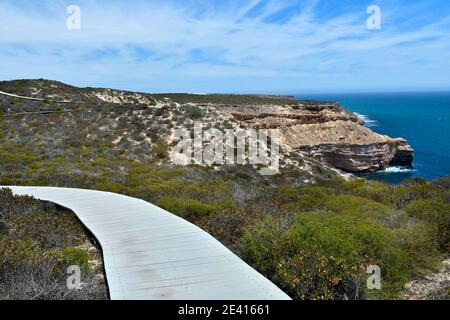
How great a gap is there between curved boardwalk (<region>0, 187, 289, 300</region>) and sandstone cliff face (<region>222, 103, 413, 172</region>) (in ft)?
195

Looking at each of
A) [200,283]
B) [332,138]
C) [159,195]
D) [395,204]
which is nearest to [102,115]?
[159,195]

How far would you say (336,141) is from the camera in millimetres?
73500

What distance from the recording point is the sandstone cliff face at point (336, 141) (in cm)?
7112

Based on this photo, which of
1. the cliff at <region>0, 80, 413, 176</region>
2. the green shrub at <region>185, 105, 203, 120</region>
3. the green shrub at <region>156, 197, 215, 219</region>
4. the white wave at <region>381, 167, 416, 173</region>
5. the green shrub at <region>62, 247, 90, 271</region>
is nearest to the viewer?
the green shrub at <region>62, 247, 90, 271</region>

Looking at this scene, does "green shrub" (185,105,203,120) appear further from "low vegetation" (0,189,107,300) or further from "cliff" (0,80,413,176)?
"low vegetation" (0,189,107,300)

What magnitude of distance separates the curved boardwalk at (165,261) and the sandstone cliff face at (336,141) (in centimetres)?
5948

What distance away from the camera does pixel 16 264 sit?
255 inches

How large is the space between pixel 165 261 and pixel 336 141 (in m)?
70.3

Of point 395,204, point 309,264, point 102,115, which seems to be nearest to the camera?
point 309,264

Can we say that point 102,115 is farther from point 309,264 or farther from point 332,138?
point 332,138

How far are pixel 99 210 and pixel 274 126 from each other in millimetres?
60676

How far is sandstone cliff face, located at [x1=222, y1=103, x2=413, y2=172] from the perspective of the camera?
2800 inches

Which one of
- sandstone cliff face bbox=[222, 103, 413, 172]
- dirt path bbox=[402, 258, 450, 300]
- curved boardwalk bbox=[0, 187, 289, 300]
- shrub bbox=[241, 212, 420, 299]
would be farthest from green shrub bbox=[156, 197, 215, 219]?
sandstone cliff face bbox=[222, 103, 413, 172]
